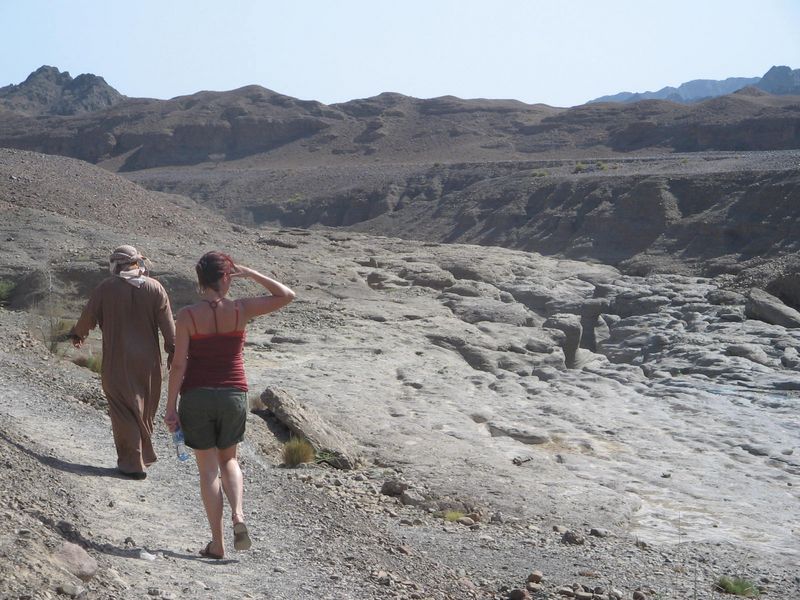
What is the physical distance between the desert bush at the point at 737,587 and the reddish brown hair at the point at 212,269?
424 cm

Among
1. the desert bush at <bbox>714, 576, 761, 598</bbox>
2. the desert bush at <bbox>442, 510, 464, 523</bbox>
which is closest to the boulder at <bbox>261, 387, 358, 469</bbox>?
the desert bush at <bbox>442, 510, 464, 523</bbox>

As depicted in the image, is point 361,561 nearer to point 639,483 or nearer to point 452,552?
point 452,552

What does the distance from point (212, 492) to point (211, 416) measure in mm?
397

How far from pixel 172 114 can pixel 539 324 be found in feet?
207

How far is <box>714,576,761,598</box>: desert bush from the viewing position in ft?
23.7

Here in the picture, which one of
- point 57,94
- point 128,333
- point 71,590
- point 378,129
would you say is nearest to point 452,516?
point 128,333

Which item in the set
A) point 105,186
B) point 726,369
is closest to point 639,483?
point 726,369

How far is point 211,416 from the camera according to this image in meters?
5.38

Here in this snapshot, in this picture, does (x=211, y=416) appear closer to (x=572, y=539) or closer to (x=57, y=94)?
(x=572, y=539)

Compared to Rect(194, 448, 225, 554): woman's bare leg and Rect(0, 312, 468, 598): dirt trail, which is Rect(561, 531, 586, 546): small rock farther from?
Rect(194, 448, 225, 554): woman's bare leg

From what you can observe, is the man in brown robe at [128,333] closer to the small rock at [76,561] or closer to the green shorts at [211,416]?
the green shorts at [211,416]

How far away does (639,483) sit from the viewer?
10461mm

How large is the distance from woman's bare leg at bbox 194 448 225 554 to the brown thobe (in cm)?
122

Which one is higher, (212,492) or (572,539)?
(212,492)
